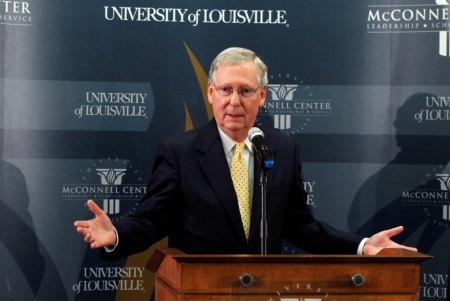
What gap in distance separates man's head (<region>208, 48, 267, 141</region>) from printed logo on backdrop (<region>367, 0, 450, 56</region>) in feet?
5.24

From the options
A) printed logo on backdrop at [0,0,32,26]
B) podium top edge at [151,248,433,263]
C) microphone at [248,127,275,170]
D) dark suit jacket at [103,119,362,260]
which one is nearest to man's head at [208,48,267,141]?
dark suit jacket at [103,119,362,260]

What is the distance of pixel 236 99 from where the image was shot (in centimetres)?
304

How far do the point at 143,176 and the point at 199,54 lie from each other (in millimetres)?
901

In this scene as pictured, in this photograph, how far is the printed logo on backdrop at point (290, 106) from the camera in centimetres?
443

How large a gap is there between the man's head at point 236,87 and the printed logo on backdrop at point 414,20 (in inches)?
62.9

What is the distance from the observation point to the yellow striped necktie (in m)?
3.05

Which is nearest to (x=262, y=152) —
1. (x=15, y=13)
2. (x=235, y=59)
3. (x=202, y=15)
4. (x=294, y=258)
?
(x=294, y=258)

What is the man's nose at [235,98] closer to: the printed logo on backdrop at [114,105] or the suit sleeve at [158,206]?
the suit sleeve at [158,206]

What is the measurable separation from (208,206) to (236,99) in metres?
0.51

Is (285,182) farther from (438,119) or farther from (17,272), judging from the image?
(17,272)

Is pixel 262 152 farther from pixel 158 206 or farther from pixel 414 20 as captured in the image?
pixel 414 20

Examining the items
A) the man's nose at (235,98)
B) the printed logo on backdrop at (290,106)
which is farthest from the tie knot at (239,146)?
the printed logo on backdrop at (290,106)

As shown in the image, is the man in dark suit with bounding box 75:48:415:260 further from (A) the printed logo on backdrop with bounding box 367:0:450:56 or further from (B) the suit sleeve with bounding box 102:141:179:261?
(A) the printed logo on backdrop with bounding box 367:0:450:56

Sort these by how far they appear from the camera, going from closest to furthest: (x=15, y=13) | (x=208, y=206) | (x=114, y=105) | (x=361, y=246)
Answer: (x=361, y=246) → (x=208, y=206) → (x=15, y=13) → (x=114, y=105)
